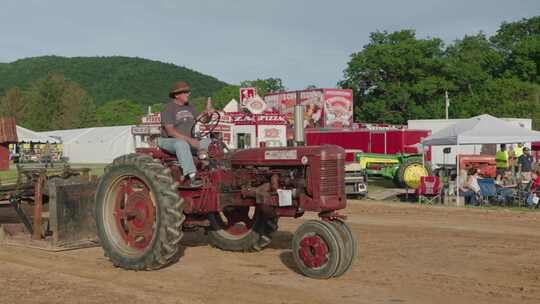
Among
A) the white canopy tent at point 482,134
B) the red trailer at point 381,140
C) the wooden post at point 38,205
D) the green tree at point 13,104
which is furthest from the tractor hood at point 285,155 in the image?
the green tree at point 13,104

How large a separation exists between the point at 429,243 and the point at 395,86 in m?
55.5

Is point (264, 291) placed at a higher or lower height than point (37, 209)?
lower

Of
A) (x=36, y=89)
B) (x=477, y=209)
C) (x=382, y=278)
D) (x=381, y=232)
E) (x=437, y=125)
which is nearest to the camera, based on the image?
(x=382, y=278)

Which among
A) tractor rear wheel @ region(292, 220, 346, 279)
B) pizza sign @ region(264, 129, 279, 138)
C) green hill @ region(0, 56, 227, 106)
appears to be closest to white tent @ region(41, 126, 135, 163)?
pizza sign @ region(264, 129, 279, 138)

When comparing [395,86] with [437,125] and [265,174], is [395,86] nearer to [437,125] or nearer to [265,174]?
[437,125]

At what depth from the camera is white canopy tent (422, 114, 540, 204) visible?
57.2ft

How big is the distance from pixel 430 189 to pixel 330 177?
999cm

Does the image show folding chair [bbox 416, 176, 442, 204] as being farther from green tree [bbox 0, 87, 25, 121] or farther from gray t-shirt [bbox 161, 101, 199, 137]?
green tree [bbox 0, 87, 25, 121]

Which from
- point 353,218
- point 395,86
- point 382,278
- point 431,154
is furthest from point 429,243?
point 395,86

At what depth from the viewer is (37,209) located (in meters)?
8.09

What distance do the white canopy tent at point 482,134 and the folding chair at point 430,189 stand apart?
84.1 inches

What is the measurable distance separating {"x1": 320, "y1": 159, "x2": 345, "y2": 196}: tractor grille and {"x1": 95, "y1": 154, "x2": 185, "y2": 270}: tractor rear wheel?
1446mm

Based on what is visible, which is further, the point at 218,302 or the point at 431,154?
the point at 431,154

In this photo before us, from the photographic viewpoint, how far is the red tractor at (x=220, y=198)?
6.40 m
